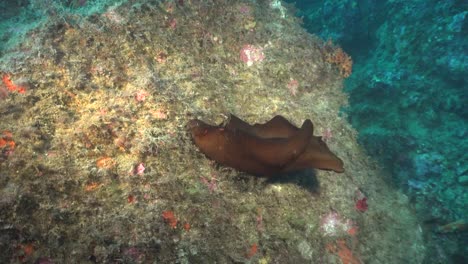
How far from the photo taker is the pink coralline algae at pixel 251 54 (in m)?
5.35

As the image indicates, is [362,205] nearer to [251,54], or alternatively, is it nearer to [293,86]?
[293,86]

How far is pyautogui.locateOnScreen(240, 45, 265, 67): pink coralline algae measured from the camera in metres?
5.35

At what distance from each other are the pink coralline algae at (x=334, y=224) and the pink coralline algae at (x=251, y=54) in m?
2.88

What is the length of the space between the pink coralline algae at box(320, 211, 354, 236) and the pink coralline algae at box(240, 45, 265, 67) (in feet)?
9.46

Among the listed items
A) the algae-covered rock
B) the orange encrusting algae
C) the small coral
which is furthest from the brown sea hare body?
the small coral

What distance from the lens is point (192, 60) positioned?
4.50 m

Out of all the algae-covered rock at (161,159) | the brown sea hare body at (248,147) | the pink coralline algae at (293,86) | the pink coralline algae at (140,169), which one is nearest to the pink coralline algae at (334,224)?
the algae-covered rock at (161,159)

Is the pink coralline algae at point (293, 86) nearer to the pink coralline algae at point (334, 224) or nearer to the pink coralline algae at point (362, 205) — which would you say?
the pink coralline algae at point (362, 205)

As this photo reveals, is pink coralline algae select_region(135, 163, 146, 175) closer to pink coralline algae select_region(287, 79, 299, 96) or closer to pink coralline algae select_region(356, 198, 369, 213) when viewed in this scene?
pink coralline algae select_region(287, 79, 299, 96)

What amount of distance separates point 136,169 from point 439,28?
32.6ft

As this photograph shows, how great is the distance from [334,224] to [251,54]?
3.21 meters

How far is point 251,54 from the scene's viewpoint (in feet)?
17.9

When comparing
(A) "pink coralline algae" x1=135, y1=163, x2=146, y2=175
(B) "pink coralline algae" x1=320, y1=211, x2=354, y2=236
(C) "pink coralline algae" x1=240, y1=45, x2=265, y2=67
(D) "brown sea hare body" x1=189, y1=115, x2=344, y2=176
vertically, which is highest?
(C) "pink coralline algae" x1=240, y1=45, x2=265, y2=67

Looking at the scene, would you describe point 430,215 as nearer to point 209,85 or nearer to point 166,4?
point 209,85
